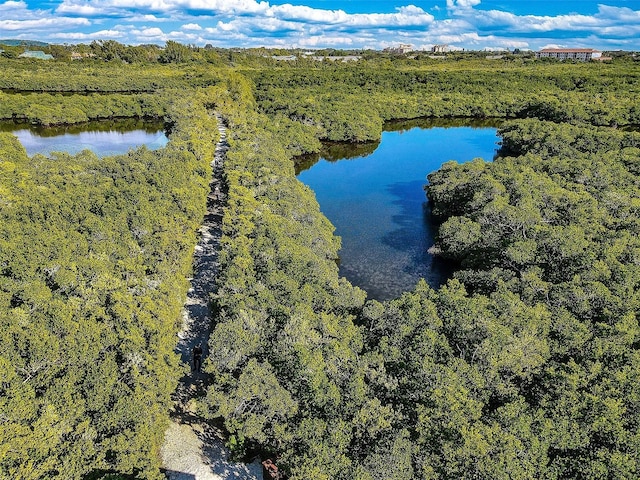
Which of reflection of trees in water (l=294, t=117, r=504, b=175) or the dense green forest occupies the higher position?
the dense green forest

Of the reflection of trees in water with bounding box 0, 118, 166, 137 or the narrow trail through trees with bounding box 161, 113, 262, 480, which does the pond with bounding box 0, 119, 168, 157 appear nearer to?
the reflection of trees in water with bounding box 0, 118, 166, 137

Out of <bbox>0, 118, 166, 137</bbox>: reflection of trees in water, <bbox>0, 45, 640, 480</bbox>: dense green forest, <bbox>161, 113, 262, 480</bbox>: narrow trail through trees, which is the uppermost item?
<bbox>0, 45, 640, 480</bbox>: dense green forest

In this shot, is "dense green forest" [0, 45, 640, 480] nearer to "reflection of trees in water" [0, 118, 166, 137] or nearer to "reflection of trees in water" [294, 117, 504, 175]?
"reflection of trees in water" [294, 117, 504, 175]

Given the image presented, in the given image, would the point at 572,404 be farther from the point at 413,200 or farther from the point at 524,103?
the point at 524,103

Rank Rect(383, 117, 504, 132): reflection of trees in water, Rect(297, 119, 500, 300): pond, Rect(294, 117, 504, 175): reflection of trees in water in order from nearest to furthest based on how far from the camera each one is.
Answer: Rect(297, 119, 500, 300): pond
Rect(294, 117, 504, 175): reflection of trees in water
Rect(383, 117, 504, 132): reflection of trees in water

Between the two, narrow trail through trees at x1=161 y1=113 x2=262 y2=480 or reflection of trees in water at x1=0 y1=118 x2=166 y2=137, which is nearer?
narrow trail through trees at x1=161 y1=113 x2=262 y2=480

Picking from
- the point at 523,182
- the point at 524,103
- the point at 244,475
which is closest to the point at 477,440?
the point at 244,475

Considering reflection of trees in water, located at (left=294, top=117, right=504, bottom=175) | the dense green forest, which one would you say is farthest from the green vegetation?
reflection of trees in water, located at (left=294, top=117, right=504, bottom=175)

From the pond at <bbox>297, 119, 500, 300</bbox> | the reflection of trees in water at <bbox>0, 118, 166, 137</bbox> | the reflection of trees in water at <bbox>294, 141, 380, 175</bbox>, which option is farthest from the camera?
the reflection of trees in water at <bbox>0, 118, 166, 137</bbox>

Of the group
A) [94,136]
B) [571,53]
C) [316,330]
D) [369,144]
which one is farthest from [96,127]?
[571,53]
